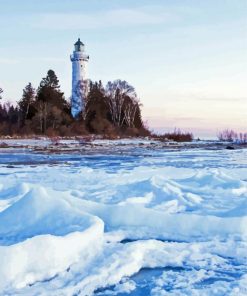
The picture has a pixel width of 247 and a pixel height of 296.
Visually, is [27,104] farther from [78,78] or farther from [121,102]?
[121,102]

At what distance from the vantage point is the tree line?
1822 inches

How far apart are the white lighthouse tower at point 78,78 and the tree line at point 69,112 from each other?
25 cm

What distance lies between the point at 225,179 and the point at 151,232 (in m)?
5.05

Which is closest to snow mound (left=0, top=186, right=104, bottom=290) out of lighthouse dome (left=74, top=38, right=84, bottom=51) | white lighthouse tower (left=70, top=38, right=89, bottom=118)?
white lighthouse tower (left=70, top=38, right=89, bottom=118)

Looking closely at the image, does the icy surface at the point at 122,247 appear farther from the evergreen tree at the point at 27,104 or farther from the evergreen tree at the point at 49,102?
the evergreen tree at the point at 27,104

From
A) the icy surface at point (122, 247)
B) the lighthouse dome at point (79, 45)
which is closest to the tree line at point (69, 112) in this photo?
the lighthouse dome at point (79, 45)

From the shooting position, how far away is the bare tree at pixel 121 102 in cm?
5409

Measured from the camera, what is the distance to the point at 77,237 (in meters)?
4.63

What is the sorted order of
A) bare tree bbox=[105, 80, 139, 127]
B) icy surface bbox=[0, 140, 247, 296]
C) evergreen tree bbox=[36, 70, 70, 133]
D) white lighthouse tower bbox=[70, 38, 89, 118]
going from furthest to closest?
bare tree bbox=[105, 80, 139, 127] < white lighthouse tower bbox=[70, 38, 89, 118] < evergreen tree bbox=[36, 70, 70, 133] < icy surface bbox=[0, 140, 247, 296]

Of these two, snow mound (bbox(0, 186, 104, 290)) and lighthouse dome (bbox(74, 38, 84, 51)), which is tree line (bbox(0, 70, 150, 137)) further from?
snow mound (bbox(0, 186, 104, 290))

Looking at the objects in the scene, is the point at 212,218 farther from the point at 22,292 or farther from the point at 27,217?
the point at 22,292

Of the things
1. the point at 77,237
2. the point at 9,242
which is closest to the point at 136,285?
the point at 77,237

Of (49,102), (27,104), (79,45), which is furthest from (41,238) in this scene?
(79,45)

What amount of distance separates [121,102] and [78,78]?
5904 millimetres
